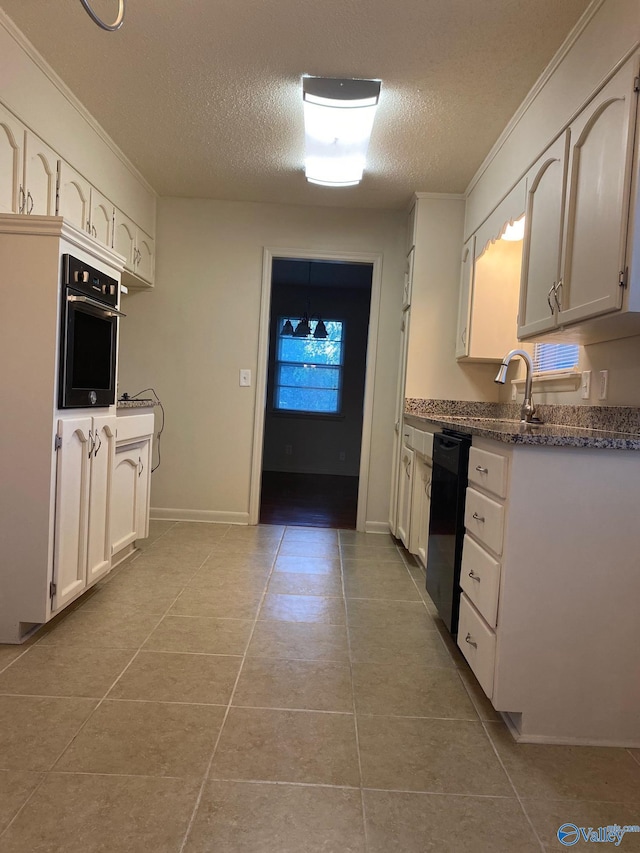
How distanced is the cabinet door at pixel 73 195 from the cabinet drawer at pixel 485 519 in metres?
2.03

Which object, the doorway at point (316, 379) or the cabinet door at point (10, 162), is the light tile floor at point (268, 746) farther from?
the doorway at point (316, 379)

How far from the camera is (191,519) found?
165 inches

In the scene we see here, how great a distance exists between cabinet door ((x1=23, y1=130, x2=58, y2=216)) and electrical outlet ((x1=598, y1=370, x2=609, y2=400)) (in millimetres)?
2379

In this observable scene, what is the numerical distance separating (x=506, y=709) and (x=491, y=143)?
2594 millimetres

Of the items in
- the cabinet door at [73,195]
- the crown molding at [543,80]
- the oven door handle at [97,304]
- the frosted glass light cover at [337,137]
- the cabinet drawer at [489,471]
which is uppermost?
the crown molding at [543,80]

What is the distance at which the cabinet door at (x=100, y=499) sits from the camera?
7.80 feet

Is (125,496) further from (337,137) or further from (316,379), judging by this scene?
(316,379)

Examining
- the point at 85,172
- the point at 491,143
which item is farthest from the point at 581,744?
the point at 85,172

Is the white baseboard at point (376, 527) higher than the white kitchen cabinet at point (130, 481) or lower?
lower

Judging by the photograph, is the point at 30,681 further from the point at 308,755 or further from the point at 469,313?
the point at 469,313

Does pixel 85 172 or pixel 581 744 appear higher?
pixel 85 172

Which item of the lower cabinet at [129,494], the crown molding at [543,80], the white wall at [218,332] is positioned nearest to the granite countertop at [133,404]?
the lower cabinet at [129,494]

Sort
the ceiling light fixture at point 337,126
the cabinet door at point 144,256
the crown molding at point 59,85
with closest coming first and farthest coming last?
the crown molding at point 59,85 < the ceiling light fixture at point 337,126 < the cabinet door at point 144,256

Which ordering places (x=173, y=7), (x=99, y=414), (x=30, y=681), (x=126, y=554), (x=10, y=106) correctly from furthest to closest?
(x=126, y=554) → (x=99, y=414) → (x=10, y=106) → (x=173, y=7) → (x=30, y=681)
